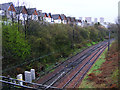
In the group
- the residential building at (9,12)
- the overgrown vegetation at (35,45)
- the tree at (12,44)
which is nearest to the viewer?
the tree at (12,44)

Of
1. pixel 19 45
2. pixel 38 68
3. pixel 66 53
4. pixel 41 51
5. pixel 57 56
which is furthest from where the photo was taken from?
pixel 66 53

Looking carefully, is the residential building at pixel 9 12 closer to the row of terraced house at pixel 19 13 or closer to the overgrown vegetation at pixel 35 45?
the row of terraced house at pixel 19 13

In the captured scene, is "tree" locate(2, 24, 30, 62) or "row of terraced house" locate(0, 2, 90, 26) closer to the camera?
"tree" locate(2, 24, 30, 62)

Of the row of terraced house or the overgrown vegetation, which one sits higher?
the row of terraced house

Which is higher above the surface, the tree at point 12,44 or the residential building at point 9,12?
the residential building at point 9,12

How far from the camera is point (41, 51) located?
1484 cm

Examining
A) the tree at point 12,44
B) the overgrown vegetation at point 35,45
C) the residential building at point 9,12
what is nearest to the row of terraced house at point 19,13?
the residential building at point 9,12

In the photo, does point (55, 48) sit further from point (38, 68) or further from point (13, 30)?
point (13, 30)

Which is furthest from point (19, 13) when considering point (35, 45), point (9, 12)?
point (9, 12)

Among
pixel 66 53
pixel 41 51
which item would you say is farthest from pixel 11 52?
pixel 66 53

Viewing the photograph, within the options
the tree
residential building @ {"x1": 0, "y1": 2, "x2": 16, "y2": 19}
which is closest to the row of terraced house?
residential building @ {"x1": 0, "y1": 2, "x2": 16, "y2": 19}

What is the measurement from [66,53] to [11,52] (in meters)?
9.80

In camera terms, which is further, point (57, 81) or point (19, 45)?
point (19, 45)

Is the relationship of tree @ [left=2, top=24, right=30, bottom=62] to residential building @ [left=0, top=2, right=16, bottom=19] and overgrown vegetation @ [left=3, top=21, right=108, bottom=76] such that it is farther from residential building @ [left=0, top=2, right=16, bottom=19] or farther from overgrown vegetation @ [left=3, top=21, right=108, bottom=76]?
residential building @ [left=0, top=2, right=16, bottom=19]
